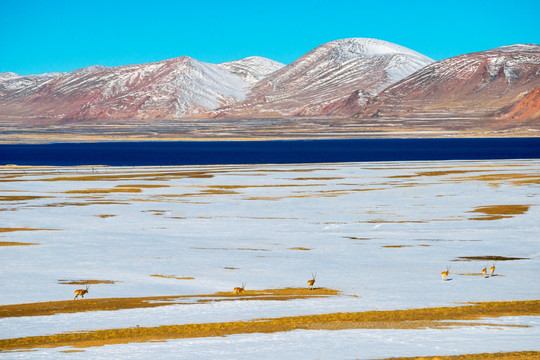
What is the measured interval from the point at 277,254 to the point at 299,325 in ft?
39.7

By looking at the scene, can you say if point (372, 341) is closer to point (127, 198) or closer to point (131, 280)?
point (131, 280)

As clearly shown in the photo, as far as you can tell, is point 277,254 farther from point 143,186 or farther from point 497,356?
point 143,186

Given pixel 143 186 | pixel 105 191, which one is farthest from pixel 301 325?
pixel 143 186

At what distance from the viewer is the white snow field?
20.1 m

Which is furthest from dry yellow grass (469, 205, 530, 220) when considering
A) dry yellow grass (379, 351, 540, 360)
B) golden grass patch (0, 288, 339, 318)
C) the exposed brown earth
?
dry yellow grass (379, 351, 540, 360)

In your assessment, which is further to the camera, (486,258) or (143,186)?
(143,186)

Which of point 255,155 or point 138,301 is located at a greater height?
point 255,155

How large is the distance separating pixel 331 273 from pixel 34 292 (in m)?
10.3

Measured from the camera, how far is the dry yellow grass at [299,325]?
20.2 m

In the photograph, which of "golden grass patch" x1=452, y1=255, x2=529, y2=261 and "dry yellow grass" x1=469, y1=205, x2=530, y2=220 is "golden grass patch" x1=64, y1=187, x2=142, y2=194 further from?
"golden grass patch" x1=452, y1=255, x2=529, y2=261

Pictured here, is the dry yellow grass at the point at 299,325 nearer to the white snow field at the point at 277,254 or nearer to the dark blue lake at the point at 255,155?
the white snow field at the point at 277,254

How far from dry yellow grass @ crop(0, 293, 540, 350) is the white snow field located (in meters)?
0.60

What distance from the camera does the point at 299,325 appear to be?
21.8m

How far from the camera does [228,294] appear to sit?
2588cm
